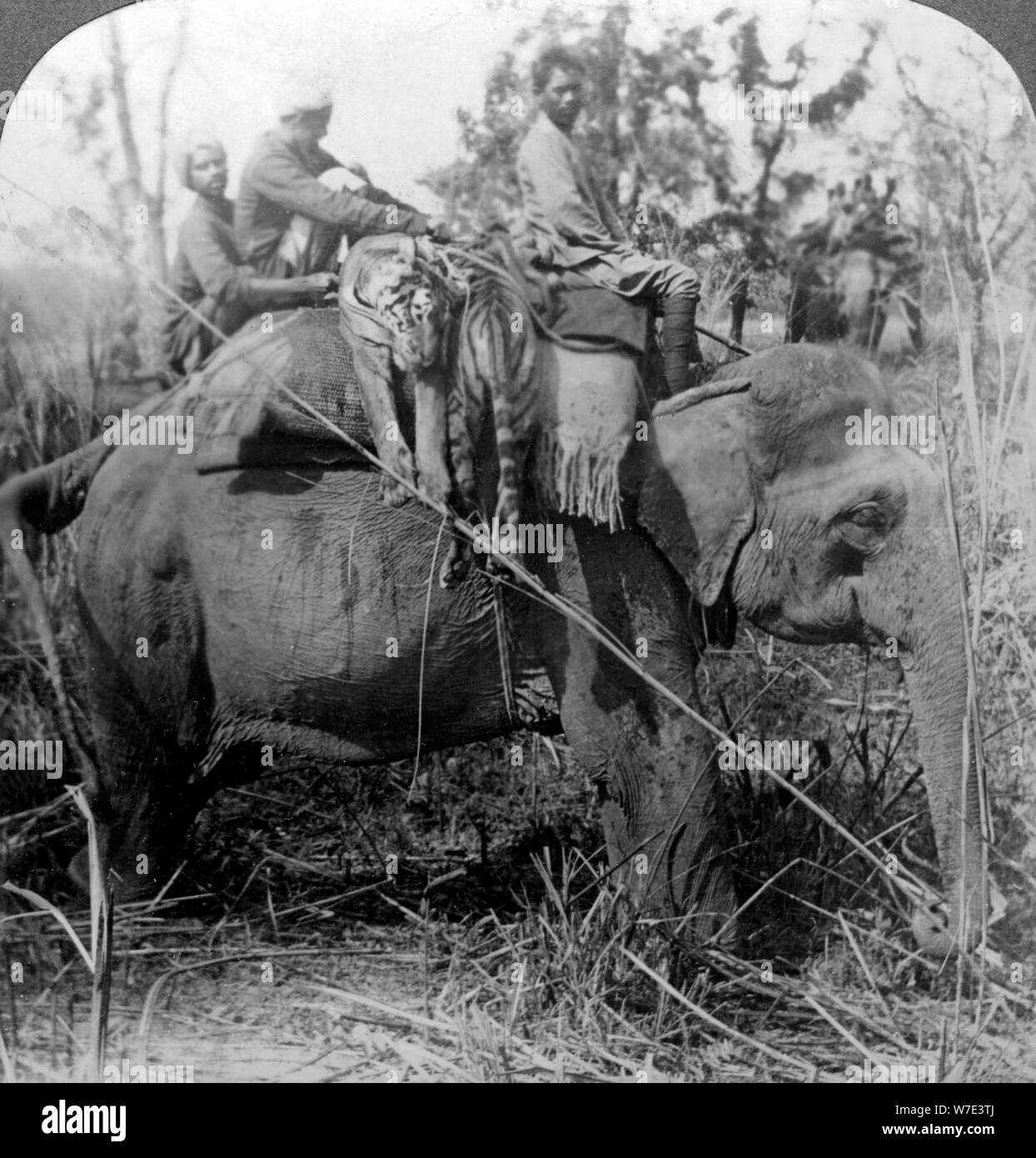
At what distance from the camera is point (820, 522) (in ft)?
8.64

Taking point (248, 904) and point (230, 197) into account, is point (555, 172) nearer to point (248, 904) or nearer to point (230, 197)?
point (230, 197)

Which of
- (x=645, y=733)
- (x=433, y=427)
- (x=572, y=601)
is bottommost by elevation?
(x=645, y=733)

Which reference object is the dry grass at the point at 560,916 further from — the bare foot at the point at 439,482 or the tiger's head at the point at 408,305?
the tiger's head at the point at 408,305

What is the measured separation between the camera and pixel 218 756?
2701mm

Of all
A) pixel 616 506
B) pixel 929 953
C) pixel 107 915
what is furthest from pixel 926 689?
pixel 107 915

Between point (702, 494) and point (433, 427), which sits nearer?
point (433, 427)

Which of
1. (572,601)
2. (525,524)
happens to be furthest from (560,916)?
(525,524)

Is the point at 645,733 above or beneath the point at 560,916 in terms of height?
above

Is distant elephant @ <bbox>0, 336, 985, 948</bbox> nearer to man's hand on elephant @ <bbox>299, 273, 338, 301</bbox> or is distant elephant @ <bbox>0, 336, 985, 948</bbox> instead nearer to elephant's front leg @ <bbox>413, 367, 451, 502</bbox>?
elephant's front leg @ <bbox>413, 367, 451, 502</bbox>

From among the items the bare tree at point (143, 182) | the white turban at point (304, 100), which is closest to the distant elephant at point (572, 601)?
the bare tree at point (143, 182)

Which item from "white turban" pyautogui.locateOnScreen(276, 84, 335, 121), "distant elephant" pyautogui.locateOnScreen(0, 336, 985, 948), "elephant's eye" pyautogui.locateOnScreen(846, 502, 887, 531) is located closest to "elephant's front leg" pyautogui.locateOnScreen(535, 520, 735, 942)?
"distant elephant" pyautogui.locateOnScreen(0, 336, 985, 948)

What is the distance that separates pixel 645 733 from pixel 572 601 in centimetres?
24

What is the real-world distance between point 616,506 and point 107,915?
997mm

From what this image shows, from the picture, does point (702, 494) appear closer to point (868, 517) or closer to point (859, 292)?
point (868, 517)
